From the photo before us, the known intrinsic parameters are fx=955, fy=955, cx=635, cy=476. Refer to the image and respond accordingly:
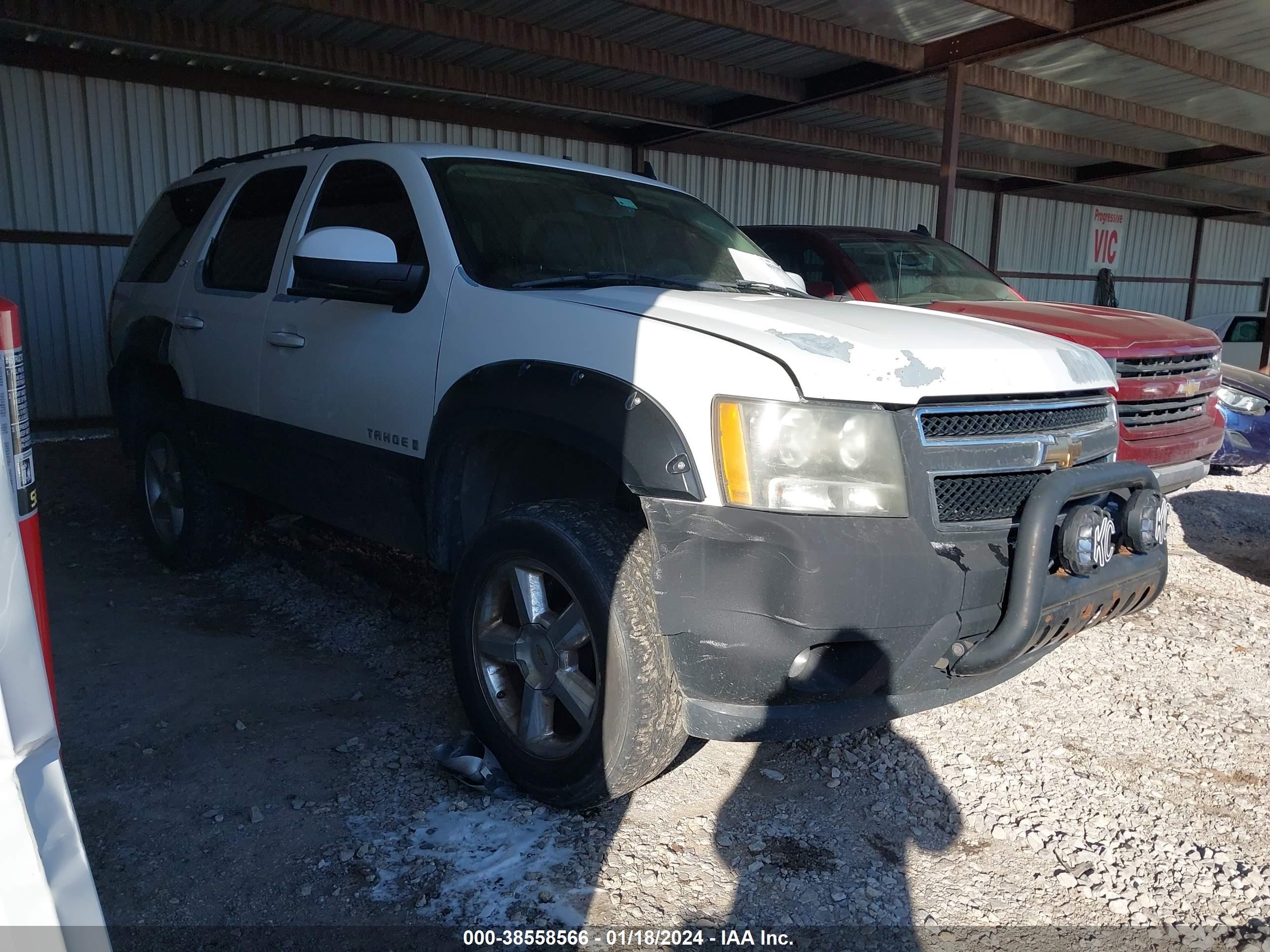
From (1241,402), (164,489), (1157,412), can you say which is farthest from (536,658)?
(1241,402)

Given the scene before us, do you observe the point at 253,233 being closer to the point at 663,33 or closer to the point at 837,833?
the point at 837,833

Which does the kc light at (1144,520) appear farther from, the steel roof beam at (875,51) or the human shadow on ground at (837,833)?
the steel roof beam at (875,51)

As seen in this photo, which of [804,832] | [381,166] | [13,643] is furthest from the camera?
[381,166]

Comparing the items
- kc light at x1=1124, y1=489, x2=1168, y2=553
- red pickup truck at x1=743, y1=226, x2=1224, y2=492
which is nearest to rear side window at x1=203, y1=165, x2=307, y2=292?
red pickup truck at x1=743, y1=226, x2=1224, y2=492

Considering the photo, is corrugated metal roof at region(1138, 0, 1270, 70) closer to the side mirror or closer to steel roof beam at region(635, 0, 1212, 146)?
steel roof beam at region(635, 0, 1212, 146)

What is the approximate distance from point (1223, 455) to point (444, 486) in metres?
6.16

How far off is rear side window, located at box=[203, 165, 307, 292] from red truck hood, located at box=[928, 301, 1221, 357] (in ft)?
10.6

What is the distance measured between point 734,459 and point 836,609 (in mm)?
434

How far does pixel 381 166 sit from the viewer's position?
3648 millimetres

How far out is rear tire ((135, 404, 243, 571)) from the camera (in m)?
4.70

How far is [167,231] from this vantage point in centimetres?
505

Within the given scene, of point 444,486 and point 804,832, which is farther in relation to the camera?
point 444,486

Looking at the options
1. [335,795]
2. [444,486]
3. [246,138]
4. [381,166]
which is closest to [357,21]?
[246,138]

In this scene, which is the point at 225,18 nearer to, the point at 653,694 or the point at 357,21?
the point at 357,21
